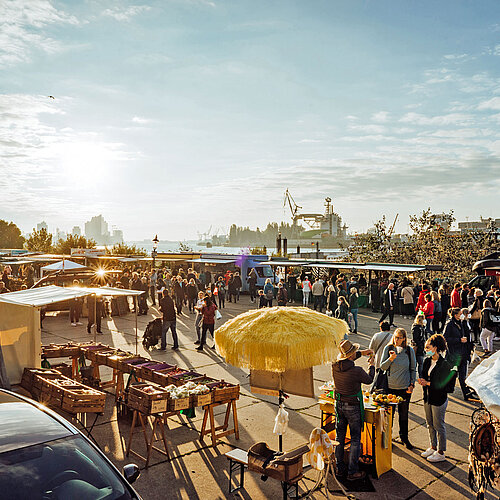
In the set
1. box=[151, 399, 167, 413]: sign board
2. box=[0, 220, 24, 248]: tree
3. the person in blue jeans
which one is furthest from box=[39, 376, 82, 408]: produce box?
box=[0, 220, 24, 248]: tree

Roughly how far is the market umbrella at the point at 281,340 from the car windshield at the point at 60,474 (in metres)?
2.16

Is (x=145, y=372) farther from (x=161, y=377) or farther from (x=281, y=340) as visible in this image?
(x=281, y=340)

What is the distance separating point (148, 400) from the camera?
6.84 meters

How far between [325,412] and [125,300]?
16675mm

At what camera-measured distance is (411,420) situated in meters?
8.70

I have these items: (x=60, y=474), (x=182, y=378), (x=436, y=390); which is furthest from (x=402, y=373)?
(x=60, y=474)

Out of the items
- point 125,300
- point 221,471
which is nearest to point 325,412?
point 221,471

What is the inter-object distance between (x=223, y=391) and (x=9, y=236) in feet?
333

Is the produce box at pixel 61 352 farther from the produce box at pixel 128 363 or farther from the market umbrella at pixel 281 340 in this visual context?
the market umbrella at pixel 281 340

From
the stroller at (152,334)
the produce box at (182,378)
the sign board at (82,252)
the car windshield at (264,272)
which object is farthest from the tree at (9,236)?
the produce box at (182,378)

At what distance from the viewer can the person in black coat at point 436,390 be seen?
6738mm

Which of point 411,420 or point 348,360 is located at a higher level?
point 348,360

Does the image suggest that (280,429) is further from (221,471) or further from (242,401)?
(242,401)

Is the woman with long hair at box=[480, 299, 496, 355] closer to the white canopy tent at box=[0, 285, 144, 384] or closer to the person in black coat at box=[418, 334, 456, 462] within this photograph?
the person in black coat at box=[418, 334, 456, 462]
